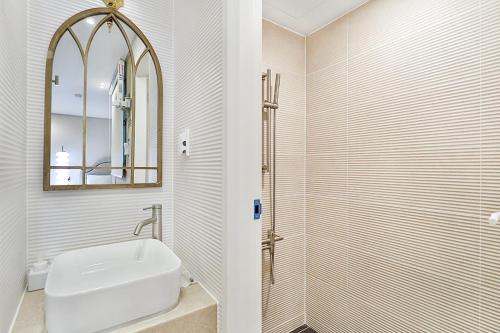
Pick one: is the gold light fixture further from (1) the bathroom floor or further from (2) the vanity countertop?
(1) the bathroom floor

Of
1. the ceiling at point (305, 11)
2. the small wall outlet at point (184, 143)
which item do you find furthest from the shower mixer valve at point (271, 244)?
the ceiling at point (305, 11)

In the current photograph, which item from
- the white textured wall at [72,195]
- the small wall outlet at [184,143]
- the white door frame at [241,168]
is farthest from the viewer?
the small wall outlet at [184,143]

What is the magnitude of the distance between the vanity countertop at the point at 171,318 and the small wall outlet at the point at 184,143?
64cm

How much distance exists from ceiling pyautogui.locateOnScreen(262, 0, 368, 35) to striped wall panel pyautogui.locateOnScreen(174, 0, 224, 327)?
66 cm

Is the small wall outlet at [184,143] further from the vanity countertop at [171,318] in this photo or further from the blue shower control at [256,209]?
the vanity countertop at [171,318]

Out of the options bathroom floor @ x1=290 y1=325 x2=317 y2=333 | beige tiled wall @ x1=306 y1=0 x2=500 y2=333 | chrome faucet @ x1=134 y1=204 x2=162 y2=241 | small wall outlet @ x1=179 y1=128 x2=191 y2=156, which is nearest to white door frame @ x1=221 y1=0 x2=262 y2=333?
small wall outlet @ x1=179 y1=128 x2=191 y2=156

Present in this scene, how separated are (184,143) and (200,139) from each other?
18 cm

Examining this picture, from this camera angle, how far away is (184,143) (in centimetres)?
123

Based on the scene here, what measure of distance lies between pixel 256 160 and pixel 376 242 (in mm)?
1074

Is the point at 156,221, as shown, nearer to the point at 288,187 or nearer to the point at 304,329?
the point at 288,187

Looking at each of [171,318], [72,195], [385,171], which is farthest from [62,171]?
[385,171]

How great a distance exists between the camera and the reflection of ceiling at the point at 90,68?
1.14 metres

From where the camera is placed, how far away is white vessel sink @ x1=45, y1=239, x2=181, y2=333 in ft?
2.31

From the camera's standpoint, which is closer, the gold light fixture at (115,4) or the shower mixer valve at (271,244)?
the gold light fixture at (115,4)
